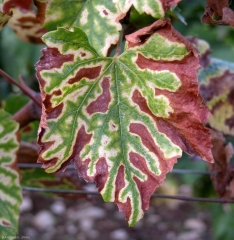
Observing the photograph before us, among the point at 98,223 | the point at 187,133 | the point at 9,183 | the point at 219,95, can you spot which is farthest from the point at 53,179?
the point at 98,223

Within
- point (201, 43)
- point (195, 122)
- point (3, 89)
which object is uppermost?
point (195, 122)

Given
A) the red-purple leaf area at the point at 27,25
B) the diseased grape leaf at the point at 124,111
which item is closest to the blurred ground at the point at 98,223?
the red-purple leaf area at the point at 27,25

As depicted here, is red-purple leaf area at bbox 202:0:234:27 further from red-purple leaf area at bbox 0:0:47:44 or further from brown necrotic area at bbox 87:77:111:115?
red-purple leaf area at bbox 0:0:47:44

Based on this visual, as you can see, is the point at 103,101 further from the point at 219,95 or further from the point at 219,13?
the point at 219,95

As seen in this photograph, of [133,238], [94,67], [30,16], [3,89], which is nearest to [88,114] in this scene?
[94,67]

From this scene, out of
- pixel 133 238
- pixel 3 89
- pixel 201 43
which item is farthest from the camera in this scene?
pixel 133 238

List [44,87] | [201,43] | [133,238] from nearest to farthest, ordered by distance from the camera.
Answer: [44,87] < [201,43] < [133,238]

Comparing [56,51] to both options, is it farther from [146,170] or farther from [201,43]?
[201,43]

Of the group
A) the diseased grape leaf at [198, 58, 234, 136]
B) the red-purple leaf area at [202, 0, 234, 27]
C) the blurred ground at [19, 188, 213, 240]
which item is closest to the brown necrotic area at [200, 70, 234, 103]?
the diseased grape leaf at [198, 58, 234, 136]
